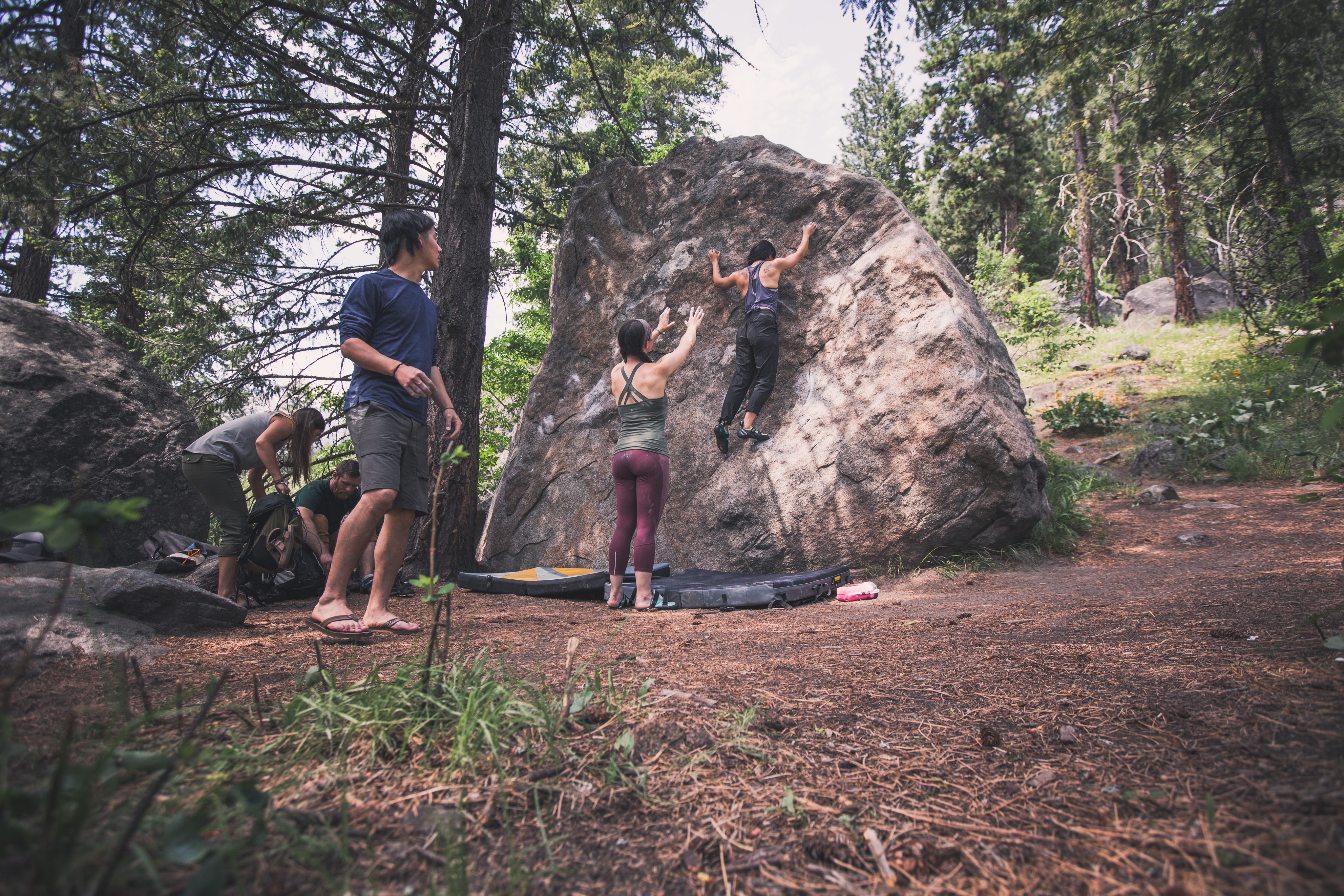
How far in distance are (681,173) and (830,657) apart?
5.91m

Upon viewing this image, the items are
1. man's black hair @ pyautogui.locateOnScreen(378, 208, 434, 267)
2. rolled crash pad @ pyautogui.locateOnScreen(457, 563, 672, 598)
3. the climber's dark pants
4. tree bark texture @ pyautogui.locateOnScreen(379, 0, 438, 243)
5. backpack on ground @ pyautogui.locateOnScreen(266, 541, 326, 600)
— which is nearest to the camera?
man's black hair @ pyautogui.locateOnScreen(378, 208, 434, 267)

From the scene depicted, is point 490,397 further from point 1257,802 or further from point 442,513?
point 1257,802

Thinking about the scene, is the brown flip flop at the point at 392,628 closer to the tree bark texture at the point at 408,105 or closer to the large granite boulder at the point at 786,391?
the large granite boulder at the point at 786,391

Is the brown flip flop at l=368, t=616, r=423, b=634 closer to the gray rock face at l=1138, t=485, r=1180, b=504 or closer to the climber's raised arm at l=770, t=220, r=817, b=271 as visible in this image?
the climber's raised arm at l=770, t=220, r=817, b=271

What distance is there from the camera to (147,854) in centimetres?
94

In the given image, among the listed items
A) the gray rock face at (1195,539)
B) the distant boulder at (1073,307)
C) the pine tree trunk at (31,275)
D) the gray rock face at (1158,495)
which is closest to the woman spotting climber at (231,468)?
the pine tree trunk at (31,275)

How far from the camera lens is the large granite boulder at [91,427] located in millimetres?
4926

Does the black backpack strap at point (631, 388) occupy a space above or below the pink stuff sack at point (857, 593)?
above

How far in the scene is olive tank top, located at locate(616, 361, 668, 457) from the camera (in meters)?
4.37

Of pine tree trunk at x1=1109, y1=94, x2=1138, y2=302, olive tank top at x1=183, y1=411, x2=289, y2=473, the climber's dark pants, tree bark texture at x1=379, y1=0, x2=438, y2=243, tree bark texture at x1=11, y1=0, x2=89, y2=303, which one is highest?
pine tree trunk at x1=1109, y1=94, x2=1138, y2=302

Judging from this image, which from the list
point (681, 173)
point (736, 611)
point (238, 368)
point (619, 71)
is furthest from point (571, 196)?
point (736, 611)

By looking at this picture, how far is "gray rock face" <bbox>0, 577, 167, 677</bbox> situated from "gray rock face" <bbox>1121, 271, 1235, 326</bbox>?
2138cm

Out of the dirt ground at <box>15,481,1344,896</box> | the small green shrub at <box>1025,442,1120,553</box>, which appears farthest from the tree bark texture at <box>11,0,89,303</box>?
the small green shrub at <box>1025,442,1120,553</box>

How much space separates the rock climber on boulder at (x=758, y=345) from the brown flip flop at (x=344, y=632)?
3567 mm
